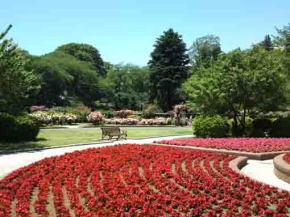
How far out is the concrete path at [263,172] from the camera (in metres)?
10.6

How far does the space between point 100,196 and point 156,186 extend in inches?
64.4

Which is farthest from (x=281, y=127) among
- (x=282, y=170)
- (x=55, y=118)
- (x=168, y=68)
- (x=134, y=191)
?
(x=168, y=68)

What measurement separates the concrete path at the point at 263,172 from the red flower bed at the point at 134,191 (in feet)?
2.67

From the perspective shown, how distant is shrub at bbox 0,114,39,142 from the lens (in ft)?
70.6

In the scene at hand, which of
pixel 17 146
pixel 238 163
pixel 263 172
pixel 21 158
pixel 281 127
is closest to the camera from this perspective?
pixel 263 172

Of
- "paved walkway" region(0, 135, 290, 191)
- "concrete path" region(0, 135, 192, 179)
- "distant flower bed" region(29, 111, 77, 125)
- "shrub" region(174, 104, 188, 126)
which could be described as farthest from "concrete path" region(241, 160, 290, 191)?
"shrub" region(174, 104, 188, 126)

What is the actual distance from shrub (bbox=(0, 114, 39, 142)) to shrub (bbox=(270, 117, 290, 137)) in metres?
14.5

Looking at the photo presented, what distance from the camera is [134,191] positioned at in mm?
8719

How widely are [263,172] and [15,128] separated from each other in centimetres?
1387

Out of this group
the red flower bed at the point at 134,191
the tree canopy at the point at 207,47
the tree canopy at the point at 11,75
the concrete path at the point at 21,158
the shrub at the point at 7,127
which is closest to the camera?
the red flower bed at the point at 134,191

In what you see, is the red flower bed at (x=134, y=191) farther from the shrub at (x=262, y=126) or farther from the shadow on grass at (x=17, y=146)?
the shrub at (x=262, y=126)

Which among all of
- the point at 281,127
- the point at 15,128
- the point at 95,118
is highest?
the point at 95,118

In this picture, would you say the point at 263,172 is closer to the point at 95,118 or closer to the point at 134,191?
the point at 134,191

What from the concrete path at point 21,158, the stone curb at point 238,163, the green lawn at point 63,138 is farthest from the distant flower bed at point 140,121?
the stone curb at point 238,163
